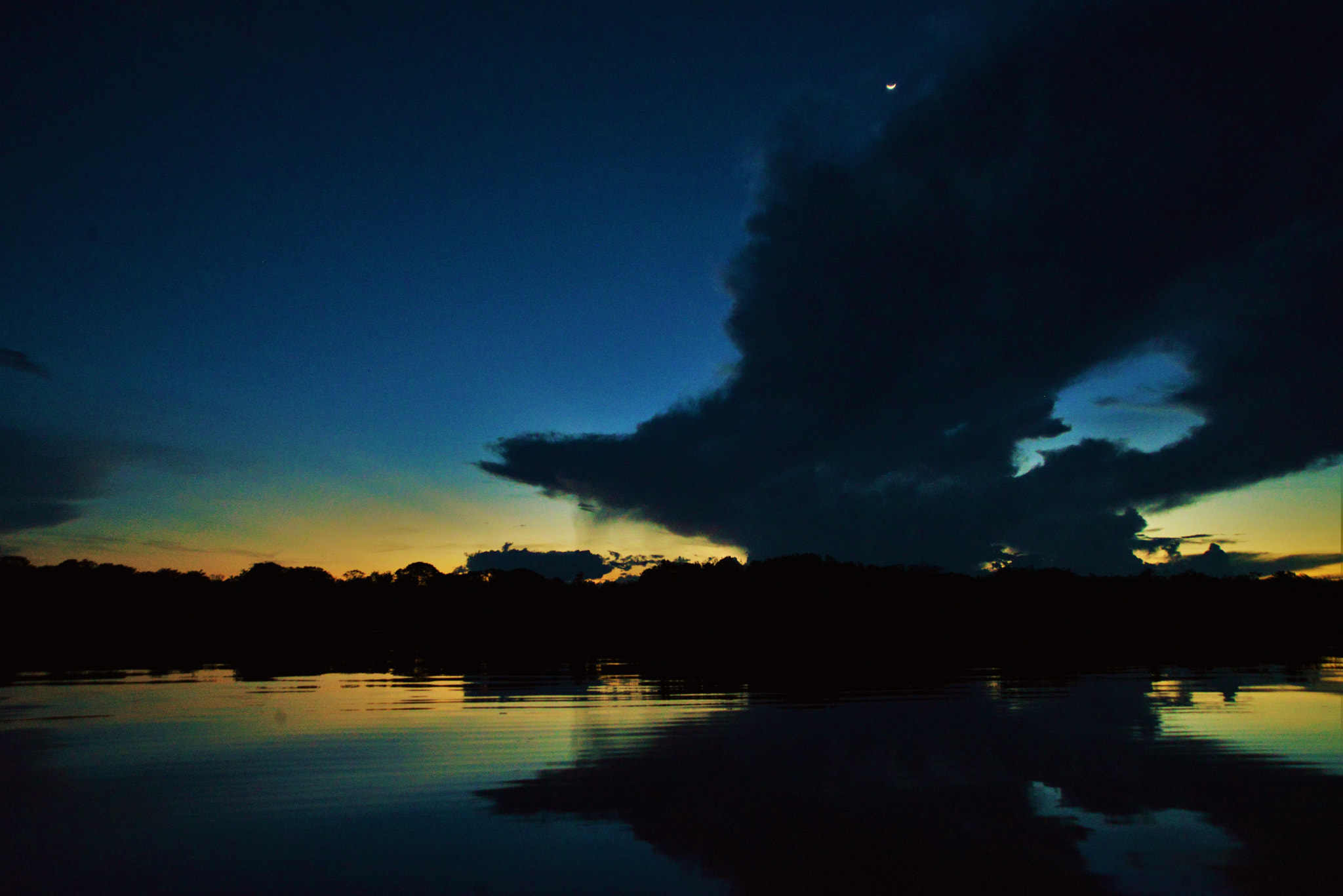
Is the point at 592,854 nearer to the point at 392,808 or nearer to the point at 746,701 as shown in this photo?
the point at 392,808

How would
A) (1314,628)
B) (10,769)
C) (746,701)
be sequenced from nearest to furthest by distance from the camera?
(10,769), (746,701), (1314,628)

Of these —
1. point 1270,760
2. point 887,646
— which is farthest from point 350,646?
point 1270,760

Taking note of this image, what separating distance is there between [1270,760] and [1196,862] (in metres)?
10.0

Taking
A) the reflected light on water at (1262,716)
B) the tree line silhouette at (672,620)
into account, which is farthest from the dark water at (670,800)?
the tree line silhouette at (672,620)

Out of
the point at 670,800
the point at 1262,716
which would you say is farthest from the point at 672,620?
the point at 670,800

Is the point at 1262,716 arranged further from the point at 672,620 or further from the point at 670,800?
the point at 672,620

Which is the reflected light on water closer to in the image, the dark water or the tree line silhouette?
the dark water

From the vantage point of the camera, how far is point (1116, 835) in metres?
12.2

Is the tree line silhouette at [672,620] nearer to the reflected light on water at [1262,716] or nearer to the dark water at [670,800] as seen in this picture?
the reflected light on water at [1262,716]

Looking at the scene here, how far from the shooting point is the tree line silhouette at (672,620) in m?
55.8

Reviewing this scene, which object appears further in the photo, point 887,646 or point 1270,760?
point 887,646

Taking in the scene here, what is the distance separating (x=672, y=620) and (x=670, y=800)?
253 ft

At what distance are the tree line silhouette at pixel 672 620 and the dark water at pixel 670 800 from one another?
21.7m

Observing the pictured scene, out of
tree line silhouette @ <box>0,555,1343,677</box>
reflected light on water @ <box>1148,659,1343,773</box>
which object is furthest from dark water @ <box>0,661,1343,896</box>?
tree line silhouette @ <box>0,555,1343,677</box>
